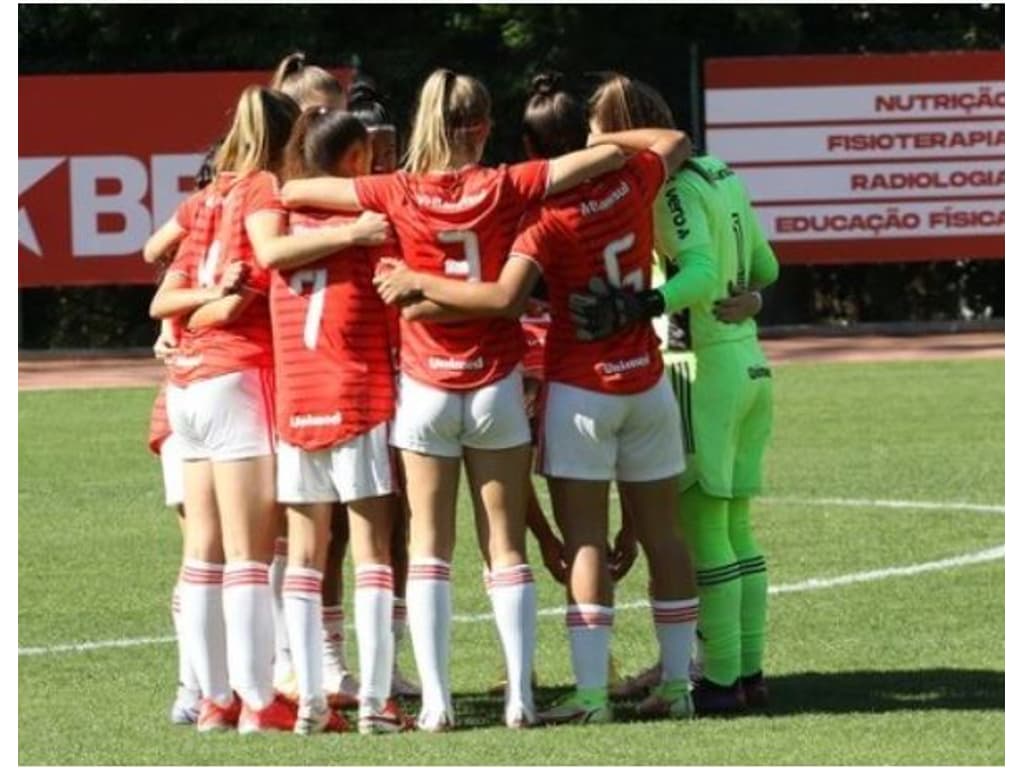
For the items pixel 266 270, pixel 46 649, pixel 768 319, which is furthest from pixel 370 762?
pixel 768 319

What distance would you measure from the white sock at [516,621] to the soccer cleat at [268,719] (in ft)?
2.40

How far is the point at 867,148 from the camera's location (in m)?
27.4

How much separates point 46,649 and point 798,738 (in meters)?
3.76

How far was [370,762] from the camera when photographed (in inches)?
304

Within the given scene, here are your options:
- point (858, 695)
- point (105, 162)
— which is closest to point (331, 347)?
point (858, 695)

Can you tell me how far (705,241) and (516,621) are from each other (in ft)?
4.73

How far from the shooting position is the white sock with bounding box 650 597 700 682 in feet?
28.2

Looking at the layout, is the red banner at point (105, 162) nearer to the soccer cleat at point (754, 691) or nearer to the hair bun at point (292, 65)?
the hair bun at point (292, 65)

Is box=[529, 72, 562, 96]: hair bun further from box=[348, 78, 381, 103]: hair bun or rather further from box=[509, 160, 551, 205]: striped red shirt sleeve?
box=[348, 78, 381, 103]: hair bun

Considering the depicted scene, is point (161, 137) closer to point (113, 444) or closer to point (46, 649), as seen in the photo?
point (113, 444)

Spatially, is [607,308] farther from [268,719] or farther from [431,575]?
[268,719]

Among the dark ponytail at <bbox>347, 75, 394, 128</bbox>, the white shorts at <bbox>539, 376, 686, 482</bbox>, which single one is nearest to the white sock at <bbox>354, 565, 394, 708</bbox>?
the white shorts at <bbox>539, 376, 686, 482</bbox>

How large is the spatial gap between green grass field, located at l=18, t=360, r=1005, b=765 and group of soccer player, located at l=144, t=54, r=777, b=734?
299 millimetres

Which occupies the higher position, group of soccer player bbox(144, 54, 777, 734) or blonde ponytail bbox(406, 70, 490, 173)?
blonde ponytail bbox(406, 70, 490, 173)
